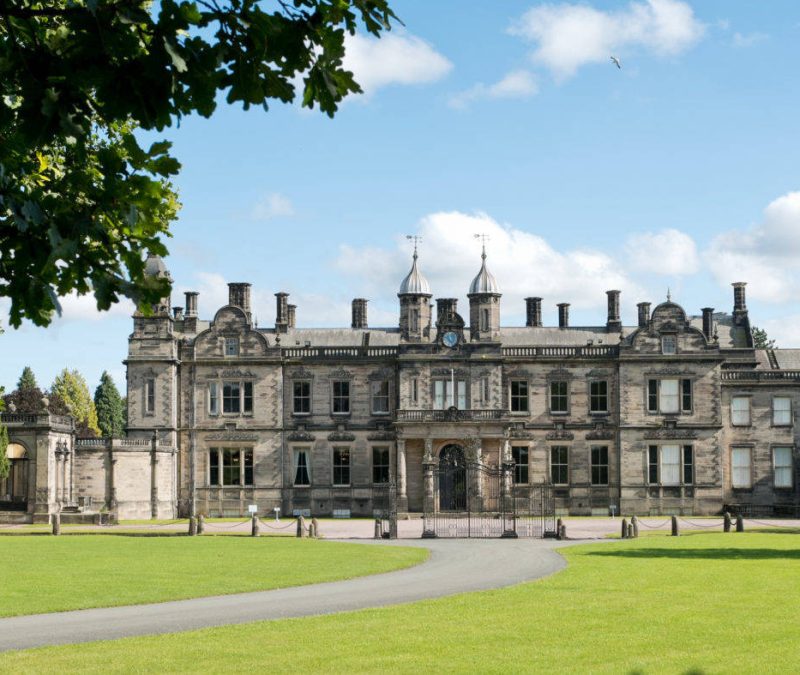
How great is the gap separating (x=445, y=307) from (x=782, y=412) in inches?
697

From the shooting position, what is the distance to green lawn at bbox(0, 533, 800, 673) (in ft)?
43.3

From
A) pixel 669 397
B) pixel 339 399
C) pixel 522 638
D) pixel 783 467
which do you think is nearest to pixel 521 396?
pixel 669 397

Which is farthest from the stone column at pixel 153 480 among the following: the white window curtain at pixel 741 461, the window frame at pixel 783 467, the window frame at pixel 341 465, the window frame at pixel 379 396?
the window frame at pixel 783 467

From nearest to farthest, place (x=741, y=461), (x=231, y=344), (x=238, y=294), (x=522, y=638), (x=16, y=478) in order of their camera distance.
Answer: (x=522, y=638), (x=16, y=478), (x=231, y=344), (x=741, y=461), (x=238, y=294)

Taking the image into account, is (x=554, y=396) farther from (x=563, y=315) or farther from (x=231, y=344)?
(x=231, y=344)

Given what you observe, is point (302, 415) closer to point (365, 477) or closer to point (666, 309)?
point (365, 477)

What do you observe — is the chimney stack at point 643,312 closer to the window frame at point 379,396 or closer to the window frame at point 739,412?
the window frame at point 739,412

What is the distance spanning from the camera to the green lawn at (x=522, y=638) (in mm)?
13211

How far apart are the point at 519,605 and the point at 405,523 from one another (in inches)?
1213

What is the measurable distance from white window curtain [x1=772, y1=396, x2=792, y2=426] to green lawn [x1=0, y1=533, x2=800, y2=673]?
121ft

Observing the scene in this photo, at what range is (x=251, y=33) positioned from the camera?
642 cm

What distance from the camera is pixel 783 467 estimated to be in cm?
5772

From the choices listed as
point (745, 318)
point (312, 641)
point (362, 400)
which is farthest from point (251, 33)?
→ point (745, 318)

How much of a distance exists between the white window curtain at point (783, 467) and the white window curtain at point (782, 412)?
1394 millimetres
